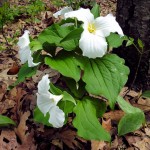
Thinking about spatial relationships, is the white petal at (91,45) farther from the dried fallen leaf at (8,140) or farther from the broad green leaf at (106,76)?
the dried fallen leaf at (8,140)

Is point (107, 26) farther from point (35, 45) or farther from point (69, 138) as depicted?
point (69, 138)

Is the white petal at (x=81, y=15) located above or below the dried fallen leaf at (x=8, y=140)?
above

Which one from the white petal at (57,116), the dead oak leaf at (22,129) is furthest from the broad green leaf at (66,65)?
the dead oak leaf at (22,129)

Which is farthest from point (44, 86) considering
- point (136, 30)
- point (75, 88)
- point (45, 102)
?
point (136, 30)

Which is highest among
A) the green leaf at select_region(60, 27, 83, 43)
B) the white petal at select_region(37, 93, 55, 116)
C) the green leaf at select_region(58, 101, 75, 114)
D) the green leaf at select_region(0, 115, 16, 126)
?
the green leaf at select_region(60, 27, 83, 43)

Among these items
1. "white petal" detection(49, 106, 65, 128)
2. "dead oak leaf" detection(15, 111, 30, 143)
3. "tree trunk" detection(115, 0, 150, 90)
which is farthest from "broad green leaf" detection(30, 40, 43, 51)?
"tree trunk" detection(115, 0, 150, 90)

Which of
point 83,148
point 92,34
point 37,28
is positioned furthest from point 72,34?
Answer: point 37,28

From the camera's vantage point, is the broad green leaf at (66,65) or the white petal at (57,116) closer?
the white petal at (57,116)

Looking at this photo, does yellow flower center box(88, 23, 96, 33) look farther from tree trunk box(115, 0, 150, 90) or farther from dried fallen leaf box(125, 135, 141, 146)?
dried fallen leaf box(125, 135, 141, 146)

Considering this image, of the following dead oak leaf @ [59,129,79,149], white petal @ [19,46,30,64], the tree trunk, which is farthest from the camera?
the tree trunk
